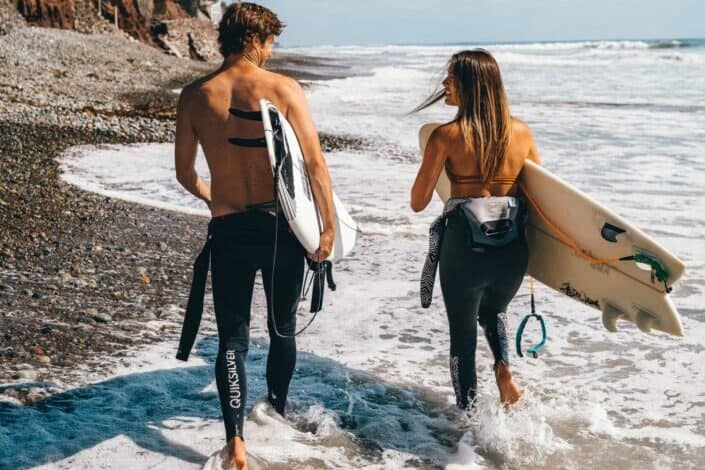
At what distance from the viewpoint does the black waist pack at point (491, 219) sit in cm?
332

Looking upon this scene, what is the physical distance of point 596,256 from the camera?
3676 mm

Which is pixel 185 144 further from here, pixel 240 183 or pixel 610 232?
pixel 610 232

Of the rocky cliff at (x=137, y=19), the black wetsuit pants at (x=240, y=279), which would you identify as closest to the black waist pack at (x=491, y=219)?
the black wetsuit pants at (x=240, y=279)

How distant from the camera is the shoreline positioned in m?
4.27

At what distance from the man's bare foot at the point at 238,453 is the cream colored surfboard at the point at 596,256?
1618 millimetres

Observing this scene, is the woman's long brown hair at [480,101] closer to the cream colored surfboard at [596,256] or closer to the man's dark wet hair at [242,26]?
the cream colored surfboard at [596,256]

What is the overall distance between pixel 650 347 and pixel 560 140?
32.3ft

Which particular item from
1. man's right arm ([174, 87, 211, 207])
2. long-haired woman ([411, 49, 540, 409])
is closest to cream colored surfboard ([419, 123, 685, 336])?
long-haired woman ([411, 49, 540, 409])

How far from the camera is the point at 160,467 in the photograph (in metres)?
3.25

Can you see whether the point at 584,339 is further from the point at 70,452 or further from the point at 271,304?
the point at 70,452

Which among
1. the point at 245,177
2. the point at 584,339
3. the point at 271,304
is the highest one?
the point at 245,177

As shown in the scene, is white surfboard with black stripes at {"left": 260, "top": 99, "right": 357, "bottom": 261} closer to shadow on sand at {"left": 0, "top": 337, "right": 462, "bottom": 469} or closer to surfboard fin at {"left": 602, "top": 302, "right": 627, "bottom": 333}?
shadow on sand at {"left": 0, "top": 337, "right": 462, "bottom": 469}

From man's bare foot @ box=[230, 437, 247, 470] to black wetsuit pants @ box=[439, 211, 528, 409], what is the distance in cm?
106

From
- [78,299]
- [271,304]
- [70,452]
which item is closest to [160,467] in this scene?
[70,452]
